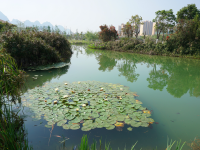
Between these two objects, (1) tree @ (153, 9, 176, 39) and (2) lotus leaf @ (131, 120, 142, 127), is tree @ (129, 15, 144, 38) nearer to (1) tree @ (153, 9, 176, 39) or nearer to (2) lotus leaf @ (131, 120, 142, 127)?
(1) tree @ (153, 9, 176, 39)

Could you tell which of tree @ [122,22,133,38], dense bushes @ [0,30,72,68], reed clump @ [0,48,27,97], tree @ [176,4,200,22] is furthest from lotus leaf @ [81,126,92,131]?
tree @ [176,4,200,22]

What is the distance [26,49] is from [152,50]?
11402 mm

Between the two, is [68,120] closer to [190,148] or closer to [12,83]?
[12,83]

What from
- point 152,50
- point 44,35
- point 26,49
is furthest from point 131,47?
point 26,49

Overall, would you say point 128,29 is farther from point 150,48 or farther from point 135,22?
point 150,48

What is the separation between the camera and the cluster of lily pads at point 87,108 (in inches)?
89.8

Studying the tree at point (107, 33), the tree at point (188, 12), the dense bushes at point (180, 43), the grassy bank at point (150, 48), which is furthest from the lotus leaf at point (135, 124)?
the tree at point (188, 12)

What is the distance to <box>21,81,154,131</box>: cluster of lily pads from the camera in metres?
2.28

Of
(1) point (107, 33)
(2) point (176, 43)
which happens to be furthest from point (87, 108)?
(1) point (107, 33)

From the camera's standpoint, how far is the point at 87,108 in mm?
2705

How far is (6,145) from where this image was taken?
1378 millimetres

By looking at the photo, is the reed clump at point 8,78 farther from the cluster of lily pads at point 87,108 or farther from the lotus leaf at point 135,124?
the lotus leaf at point 135,124

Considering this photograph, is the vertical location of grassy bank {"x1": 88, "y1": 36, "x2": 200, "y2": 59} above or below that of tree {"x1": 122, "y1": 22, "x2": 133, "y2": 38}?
below

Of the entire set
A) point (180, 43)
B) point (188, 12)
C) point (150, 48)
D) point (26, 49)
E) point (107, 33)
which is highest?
point (188, 12)
